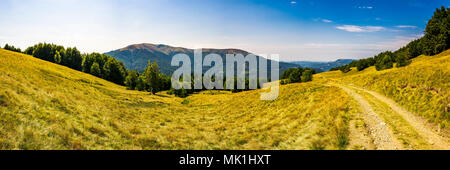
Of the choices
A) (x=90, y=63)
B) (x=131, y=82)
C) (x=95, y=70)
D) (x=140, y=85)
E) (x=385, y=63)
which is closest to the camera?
(x=140, y=85)

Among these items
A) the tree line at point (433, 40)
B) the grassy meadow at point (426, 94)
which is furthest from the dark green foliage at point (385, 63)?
the grassy meadow at point (426, 94)

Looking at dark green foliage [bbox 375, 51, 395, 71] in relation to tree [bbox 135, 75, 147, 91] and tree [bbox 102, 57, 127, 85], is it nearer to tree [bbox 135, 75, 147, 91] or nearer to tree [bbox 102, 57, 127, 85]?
tree [bbox 135, 75, 147, 91]

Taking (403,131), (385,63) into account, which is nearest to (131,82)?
(403,131)

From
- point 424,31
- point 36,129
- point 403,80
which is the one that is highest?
point 424,31

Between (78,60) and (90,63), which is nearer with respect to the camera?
(90,63)

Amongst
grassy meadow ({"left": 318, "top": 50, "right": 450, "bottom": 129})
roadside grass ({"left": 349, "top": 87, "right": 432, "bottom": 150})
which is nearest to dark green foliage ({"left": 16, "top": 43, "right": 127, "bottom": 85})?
roadside grass ({"left": 349, "top": 87, "right": 432, "bottom": 150})

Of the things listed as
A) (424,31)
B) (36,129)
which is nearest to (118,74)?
(36,129)

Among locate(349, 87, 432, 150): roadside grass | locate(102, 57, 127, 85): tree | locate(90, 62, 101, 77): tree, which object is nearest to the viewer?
locate(349, 87, 432, 150): roadside grass

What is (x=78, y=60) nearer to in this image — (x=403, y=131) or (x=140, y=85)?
(x=140, y=85)

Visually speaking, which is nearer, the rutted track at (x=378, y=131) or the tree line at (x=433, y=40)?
the rutted track at (x=378, y=131)

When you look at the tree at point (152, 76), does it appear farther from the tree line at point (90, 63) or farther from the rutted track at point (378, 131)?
the rutted track at point (378, 131)

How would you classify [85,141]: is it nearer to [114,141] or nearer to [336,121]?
[114,141]
